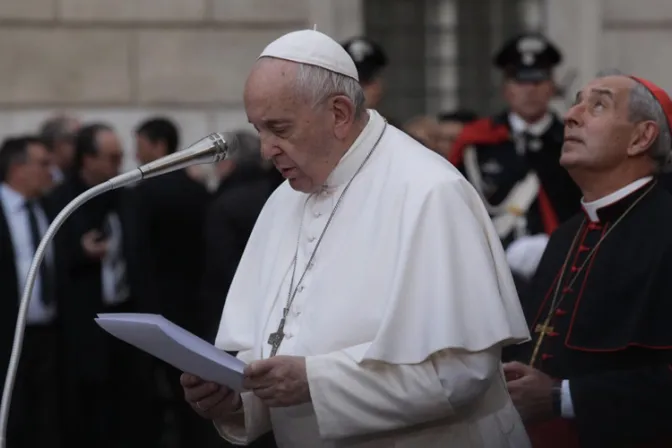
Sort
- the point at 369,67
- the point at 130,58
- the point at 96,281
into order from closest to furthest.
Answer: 1. the point at 369,67
2. the point at 96,281
3. the point at 130,58

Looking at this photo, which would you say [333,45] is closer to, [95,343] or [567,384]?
[567,384]

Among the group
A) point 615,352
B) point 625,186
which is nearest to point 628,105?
point 625,186

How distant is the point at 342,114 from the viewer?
4059mm

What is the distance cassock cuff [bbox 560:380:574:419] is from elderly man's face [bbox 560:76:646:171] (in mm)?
673

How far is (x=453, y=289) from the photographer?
3.91 metres

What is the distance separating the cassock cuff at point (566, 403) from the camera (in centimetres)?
455

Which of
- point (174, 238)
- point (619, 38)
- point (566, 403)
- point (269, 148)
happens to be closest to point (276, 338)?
point (269, 148)

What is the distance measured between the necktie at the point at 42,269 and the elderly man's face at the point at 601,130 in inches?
148

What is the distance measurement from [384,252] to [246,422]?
61cm

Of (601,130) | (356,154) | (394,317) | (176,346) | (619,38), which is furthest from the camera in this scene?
(619,38)

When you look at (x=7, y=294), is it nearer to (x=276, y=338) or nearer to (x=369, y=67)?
(x=369, y=67)

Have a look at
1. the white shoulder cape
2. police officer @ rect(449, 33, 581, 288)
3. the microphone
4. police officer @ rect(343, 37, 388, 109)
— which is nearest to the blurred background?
police officer @ rect(449, 33, 581, 288)

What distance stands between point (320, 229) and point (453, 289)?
473 mm

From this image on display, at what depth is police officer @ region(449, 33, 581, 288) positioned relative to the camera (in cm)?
711
